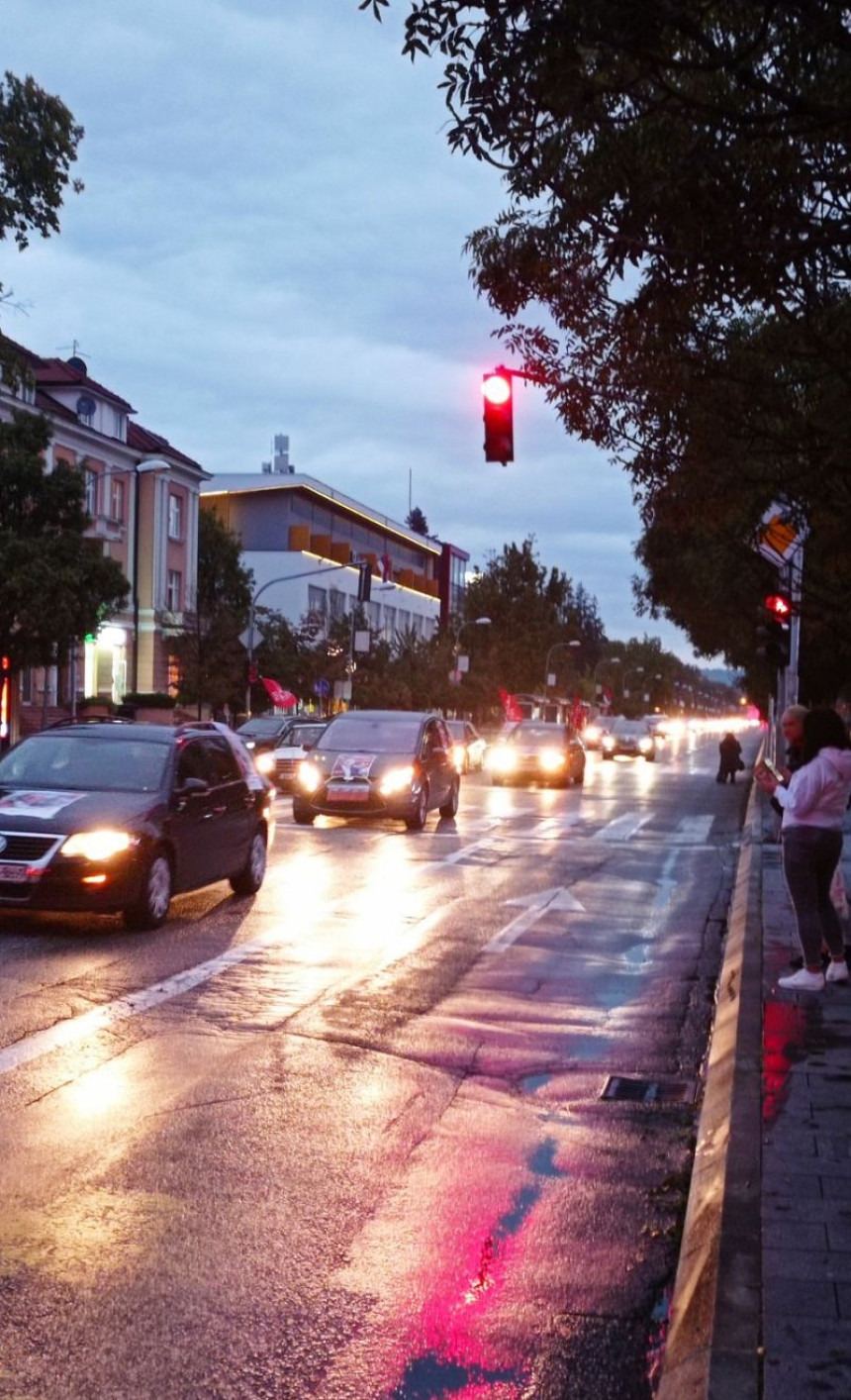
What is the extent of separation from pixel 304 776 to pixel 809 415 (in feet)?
50.7

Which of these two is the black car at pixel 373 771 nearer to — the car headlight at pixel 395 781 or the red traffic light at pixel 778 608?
the car headlight at pixel 395 781

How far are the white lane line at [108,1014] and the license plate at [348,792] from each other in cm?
1325

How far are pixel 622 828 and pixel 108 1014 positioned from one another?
19641 mm

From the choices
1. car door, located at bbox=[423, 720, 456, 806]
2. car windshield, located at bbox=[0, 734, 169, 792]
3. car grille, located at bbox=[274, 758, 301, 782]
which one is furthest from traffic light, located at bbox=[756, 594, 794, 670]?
car grille, located at bbox=[274, 758, 301, 782]

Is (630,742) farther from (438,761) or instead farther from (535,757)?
(438,761)

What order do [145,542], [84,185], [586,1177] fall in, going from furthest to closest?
[145,542], [84,185], [586,1177]

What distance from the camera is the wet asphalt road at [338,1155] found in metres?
4.58

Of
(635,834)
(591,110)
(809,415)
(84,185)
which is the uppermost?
(84,185)

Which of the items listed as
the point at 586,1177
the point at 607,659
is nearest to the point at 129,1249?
the point at 586,1177

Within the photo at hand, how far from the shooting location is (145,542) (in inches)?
2520

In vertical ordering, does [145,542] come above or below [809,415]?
above

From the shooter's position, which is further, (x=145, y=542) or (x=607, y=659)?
(x=607, y=659)

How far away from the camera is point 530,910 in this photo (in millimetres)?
15844

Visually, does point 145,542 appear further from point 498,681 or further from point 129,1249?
point 129,1249
